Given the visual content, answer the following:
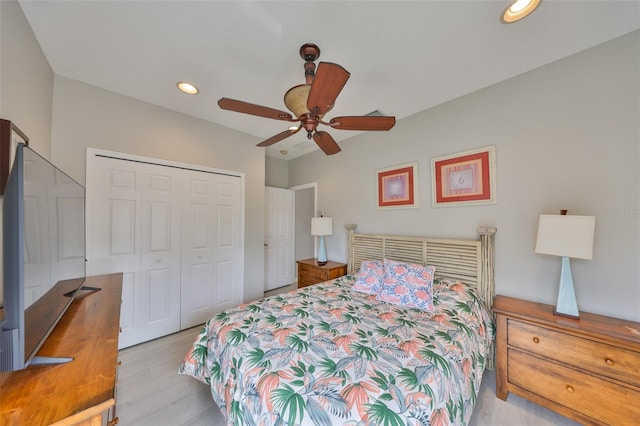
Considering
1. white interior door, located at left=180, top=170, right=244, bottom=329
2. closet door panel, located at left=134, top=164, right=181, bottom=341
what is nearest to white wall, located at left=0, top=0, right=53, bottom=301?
closet door panel, located at left=134, top=164, right=181, bottom=341

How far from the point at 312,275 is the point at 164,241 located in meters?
1.91

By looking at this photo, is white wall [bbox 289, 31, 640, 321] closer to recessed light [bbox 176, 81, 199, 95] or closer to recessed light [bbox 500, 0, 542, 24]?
recessed light [bbox 500, 0, 542, 24]

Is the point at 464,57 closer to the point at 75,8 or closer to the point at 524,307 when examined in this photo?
the point at 524,307

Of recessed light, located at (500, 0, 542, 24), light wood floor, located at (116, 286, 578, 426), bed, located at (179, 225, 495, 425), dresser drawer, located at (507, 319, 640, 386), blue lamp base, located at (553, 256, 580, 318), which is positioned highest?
recessed light, located at (500, 0, 542, 24)

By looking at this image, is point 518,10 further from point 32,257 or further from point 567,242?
point 32,257

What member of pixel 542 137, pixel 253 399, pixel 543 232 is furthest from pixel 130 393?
pixel 542 137

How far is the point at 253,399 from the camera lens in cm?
109

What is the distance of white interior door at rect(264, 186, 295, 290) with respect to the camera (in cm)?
428

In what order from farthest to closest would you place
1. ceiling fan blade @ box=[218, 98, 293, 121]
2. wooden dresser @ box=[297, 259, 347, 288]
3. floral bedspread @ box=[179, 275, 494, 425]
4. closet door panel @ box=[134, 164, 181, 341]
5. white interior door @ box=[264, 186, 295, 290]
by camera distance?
1. white interior door @ box=[264, 186, 295, 290]
2. wooden dresser @ box=[297, 259, 347, 288]
3. closet door panel @ box=[134, 164, 181, 341]
4. ceiling fan blade @ box=[218, 98, 293, 121]
5. floral bedspread @ box=[179, 275, 494, 425]

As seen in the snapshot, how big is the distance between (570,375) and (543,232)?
0.94m

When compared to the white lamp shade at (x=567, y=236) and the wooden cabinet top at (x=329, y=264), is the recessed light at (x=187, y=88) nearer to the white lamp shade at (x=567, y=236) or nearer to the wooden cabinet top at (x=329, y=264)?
the wooden cabinet top at (x=329, y=264)

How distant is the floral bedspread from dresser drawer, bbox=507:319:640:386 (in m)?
0.24

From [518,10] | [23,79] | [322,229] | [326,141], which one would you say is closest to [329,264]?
[322,229]

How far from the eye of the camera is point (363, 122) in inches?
66.6
